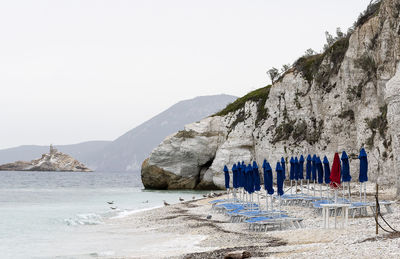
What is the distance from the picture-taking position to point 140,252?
45.1ft

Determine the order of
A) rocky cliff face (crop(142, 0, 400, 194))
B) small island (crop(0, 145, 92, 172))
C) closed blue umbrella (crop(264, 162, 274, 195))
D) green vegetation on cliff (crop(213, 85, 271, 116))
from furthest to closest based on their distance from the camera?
small island (crop(0, 145, 92, 172)) → green vegetation on cliff (crop(213, 85, 271, 116)) → rocky cliff face (crop(142, 0, 400, 194)) → closed blue umbrella (crop(264, 162, 274, 195))

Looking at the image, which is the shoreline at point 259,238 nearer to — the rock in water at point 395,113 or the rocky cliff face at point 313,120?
the rock in water at point 395,113

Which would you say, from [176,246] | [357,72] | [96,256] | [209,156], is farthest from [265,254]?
[209,156]

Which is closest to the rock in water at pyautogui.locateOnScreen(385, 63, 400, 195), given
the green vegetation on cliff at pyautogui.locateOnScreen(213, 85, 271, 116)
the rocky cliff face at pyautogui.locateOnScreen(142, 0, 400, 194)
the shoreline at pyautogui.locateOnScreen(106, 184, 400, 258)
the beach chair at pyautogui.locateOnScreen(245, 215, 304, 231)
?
the shoreline at pyautogui.locateOnScreen(106, 184, 400, 258)

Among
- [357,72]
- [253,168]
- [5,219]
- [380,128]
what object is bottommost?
[5,219]

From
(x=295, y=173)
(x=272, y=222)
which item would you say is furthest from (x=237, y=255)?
(x=295, y=173)

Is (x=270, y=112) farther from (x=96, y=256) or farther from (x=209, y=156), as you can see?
(x=96, y=256)

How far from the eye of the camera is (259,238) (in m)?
14.2

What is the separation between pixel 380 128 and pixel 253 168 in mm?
14325

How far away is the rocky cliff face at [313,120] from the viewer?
29.5 metres

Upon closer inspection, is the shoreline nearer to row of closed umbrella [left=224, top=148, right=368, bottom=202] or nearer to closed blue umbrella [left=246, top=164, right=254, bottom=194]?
row of closed umbrella [left=224, top=148, right=368, bottom=202]

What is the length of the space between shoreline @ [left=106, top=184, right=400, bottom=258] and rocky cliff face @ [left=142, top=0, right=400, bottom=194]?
951 centimetres

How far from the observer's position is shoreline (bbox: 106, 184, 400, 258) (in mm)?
9695

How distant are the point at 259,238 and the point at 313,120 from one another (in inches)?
1150
